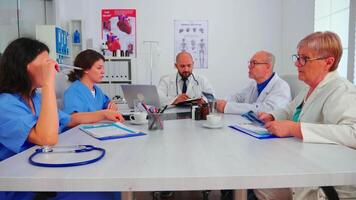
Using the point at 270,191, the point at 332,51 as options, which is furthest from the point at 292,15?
the point at 270,191

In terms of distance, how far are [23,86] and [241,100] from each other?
5.92ft

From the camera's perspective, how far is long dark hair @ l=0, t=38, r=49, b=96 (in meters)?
1.10

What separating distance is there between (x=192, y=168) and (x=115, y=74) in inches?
124

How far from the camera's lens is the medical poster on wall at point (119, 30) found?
406cm

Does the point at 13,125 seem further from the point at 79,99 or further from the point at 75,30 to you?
the point at 75,30

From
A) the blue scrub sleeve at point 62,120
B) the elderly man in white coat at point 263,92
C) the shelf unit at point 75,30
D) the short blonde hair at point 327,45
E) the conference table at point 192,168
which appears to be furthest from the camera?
the shelf unit at point 75,30

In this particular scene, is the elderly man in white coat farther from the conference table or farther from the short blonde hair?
the conference table

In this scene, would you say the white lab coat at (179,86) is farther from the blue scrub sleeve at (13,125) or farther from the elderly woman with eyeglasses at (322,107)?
the blue scrub sleeve at (13,125)

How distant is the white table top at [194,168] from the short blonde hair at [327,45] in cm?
45

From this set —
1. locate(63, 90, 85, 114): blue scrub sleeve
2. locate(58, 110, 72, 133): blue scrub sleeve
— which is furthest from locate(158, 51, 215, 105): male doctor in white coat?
locate(58, 110, 72, 133): blue scrub sleeve

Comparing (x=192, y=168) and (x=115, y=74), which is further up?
(x=115, y=74)

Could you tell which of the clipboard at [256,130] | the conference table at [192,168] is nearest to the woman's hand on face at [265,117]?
the clipboard at [256,130]

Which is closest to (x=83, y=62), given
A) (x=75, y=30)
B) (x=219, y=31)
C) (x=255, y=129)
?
(x=255, y=129)

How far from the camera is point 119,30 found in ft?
13.4
